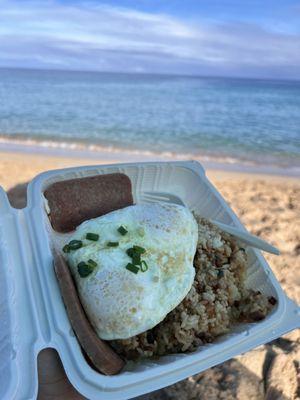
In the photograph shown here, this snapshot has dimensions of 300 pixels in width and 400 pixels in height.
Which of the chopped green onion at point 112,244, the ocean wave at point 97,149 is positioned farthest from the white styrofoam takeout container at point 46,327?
the ocean wave at point 97,149

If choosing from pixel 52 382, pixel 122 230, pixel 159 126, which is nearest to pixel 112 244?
pixel 122 230

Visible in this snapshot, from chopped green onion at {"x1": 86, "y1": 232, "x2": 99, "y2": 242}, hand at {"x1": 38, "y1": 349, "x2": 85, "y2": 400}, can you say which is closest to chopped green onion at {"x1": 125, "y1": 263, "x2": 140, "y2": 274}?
chopped green onion at {"x1": 86, "y1": 232, "x2": 99, "y2": 242}

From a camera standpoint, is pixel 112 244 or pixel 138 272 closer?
pixel 138 272

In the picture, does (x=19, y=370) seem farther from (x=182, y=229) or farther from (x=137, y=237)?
(x=182, y=229)

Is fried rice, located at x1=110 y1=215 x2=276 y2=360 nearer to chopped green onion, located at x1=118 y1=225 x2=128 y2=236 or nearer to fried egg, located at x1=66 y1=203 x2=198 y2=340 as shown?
fried egg, located at x1=66 y1=203 x2=198 y2=340

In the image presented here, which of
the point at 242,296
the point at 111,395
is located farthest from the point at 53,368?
the point at 242,296

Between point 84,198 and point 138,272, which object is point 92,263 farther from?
point 84,198
